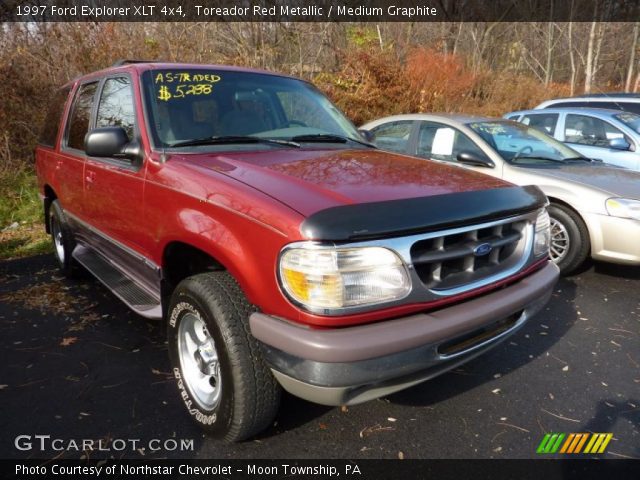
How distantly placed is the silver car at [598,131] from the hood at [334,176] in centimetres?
537

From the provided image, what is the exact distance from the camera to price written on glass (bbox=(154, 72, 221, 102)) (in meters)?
2.92

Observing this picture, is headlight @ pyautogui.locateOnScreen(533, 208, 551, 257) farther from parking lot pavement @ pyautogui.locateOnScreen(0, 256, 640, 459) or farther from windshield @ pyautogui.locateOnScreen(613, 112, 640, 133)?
windshield @ pyautogui.locateOnScreen(613, 112, 640, 133)

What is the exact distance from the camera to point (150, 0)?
1048 cm

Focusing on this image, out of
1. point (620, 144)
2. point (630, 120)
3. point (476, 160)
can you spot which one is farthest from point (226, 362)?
point (630, 120)

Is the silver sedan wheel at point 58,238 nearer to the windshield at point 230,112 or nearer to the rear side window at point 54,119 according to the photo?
the rear side window at point 54,119

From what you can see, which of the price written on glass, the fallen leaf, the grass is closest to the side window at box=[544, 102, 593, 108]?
the price written on glass

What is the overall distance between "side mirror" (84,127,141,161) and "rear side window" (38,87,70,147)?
2176 mm

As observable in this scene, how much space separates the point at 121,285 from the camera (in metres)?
3.31

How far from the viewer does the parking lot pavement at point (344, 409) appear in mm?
2354

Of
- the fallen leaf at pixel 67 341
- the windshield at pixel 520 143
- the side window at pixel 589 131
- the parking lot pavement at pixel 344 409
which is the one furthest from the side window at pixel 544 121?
the fallen leaf at pixel 67 341

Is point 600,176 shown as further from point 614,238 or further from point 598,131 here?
point 598,131

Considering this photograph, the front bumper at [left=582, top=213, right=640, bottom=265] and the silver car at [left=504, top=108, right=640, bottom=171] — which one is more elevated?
the silver car at [left=504, top=108, right=640, bottom=171]

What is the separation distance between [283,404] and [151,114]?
1955mm

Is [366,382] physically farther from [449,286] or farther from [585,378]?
[585,378]
